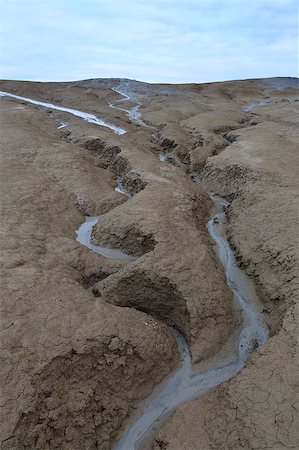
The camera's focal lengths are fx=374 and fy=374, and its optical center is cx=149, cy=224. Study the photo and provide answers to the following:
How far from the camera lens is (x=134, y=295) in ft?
23.1

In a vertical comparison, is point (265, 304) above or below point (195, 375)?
above

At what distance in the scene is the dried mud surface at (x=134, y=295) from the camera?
4957mm

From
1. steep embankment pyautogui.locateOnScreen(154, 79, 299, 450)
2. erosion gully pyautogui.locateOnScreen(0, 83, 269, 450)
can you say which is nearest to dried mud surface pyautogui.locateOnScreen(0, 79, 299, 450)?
steep embankment pyautogui.locateOnScreen(154, 79, 299, 450)

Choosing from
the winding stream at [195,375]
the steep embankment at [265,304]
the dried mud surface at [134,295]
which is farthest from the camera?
the winding stream at [195,375]

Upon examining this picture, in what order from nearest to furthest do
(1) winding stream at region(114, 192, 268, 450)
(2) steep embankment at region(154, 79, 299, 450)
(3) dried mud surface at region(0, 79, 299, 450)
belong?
(2) steep embankment at region(154, 79, 299, 450)
(3) dried mud surface at region(0, 79, 299, 450)
(1) winding stream at region(114, 192, 268, 450)

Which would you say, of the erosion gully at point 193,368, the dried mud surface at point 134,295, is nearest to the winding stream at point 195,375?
the erosion gully at point 193,368

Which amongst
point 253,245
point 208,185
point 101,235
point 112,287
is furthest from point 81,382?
point 208,185

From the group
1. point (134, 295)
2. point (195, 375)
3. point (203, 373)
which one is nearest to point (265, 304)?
point (203, 373)

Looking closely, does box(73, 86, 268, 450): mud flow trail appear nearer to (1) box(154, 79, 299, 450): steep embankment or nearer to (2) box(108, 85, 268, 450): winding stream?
(2) box(108, 85, 268, 450): winding stream

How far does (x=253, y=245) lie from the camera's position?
27.2ft

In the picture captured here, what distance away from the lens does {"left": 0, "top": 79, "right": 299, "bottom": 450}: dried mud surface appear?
4957mm

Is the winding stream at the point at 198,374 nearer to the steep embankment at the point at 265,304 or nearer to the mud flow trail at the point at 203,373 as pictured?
the mud flow trail at the point at 203,373

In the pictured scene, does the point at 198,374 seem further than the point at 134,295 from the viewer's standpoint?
No

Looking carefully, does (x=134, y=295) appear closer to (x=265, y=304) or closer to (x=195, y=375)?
(x=195, y=375)
